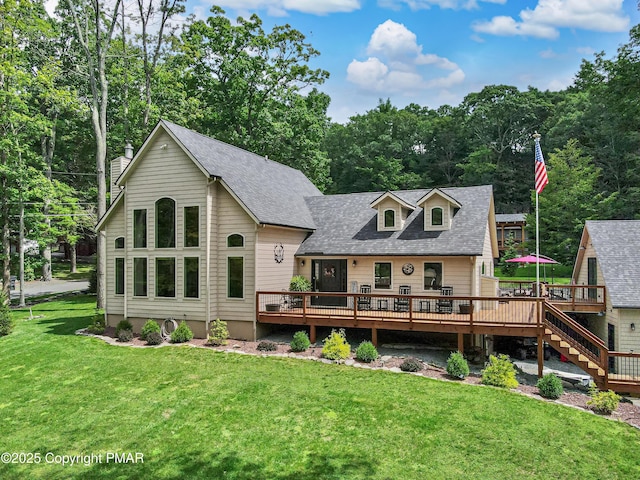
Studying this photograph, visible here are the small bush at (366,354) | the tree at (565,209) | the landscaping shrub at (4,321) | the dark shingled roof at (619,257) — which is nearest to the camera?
the small bush at (366,354)

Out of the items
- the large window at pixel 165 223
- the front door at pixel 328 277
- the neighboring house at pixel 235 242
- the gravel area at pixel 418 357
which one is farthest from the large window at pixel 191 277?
the front door at pixel 328 277

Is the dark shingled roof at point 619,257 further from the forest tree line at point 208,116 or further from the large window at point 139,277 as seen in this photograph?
the large window at point 139,277

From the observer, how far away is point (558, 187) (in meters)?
34.0

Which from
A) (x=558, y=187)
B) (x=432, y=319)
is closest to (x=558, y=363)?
(x=432, y=319)

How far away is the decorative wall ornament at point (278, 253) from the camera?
55.0 feet

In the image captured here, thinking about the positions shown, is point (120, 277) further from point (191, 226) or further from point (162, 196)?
point (191, 226)

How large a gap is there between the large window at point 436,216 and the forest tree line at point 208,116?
15500 mm

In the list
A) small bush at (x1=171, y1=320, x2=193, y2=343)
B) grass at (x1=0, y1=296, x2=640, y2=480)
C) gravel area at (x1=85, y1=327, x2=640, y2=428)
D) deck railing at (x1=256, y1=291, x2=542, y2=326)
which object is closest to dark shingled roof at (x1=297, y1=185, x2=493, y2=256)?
deck railing at (x1=256, y1=291, x2=542, y2=326)

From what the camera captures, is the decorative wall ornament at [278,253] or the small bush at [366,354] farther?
the decorative wall ornament at [278,253]

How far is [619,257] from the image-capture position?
16719 millimetres

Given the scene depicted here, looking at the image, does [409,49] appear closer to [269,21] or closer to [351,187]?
[269,21]

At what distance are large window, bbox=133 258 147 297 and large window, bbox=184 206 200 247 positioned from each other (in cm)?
228

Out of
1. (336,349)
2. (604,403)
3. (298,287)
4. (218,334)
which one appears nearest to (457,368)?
(604,403)

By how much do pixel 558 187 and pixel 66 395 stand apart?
1416 inches
